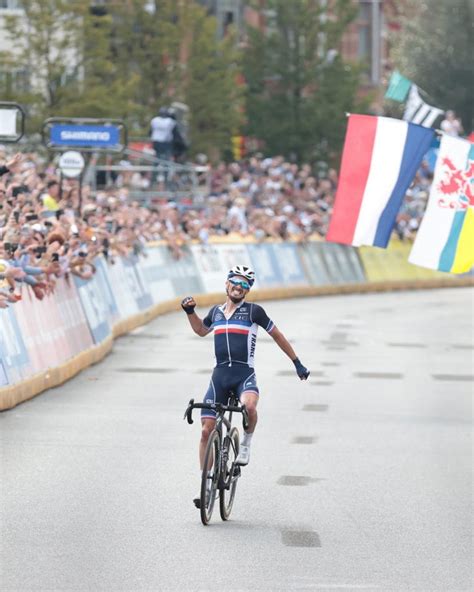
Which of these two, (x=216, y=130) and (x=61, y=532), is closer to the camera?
(x=61, y=532)

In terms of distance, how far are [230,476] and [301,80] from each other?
59837 millimetres

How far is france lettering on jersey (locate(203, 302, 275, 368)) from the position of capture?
1308 centimetres

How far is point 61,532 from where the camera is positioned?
11750 mm

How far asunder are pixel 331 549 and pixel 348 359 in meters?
16.3

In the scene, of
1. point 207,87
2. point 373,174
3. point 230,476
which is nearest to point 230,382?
point 230,476

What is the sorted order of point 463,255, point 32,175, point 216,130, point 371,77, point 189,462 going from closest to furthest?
point 189,462 → point 463,255 → point 32,175 → point 216,130 → point 371,77

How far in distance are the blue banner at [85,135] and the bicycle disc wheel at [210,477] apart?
1706 cm

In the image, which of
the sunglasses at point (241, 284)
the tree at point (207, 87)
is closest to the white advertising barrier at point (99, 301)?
the sunglasses at point (241, 284)

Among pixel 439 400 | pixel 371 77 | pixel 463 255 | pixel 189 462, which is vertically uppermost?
pixel 463 255

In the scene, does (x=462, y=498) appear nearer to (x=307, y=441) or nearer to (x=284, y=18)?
(x=307, y=441)

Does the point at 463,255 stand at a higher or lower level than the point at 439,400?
higher

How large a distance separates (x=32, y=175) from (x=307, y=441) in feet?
35.0

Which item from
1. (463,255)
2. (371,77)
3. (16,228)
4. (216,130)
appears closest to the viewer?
(463,255)

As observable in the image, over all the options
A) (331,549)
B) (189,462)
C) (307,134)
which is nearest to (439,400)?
(189,462)
